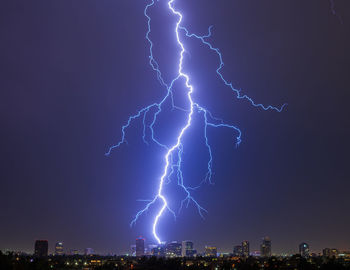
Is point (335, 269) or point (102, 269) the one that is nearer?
point (335, 269)

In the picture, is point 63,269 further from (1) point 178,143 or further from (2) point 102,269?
(1) point 178,143

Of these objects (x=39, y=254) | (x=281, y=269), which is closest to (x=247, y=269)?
(x=281, y=269)

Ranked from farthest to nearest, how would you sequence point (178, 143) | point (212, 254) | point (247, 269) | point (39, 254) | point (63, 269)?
point (212, 254) → point (39, 254) → point (63, 269) → point (247, 269) → point (178, 143)

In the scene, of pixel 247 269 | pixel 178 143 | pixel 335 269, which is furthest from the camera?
pixel 247 269

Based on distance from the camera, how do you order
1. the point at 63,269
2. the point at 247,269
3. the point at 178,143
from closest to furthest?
the point at 178,143
the point at 247,269
the point at 63,269

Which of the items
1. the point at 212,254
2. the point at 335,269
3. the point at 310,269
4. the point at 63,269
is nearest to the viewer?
the point at 335,269

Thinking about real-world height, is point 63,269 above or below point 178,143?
below

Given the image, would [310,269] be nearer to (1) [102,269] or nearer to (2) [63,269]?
(1) [102,269]

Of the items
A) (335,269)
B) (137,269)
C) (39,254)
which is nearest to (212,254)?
(39,254)

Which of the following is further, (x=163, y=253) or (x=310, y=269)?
(x=163, y=253)
